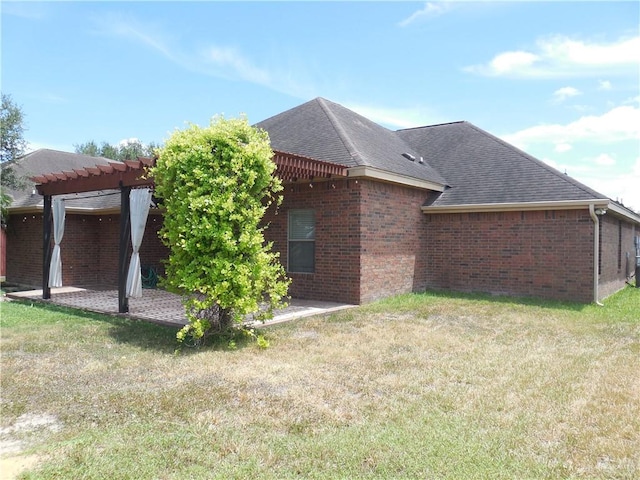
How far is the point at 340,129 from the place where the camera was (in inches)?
464

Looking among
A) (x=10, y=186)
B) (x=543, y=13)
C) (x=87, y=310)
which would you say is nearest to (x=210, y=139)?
(x=87, y=310)

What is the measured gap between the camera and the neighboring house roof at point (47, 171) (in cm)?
1406

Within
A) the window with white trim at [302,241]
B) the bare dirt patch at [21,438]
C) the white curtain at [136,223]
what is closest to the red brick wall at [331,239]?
the window with white trim at [302,241]

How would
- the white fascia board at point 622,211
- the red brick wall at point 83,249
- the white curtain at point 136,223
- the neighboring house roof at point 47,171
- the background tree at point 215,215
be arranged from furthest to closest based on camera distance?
the red brick wall at point 83,249 < the neighboring house roof at point 47,171 < the white fascia board at point 622,211 < the white curtain at point 136,223 < the background tree at point 215,215

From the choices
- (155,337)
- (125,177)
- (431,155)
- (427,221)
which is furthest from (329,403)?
(431,155)

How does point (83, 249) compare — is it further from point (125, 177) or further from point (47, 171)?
point (125, 177)

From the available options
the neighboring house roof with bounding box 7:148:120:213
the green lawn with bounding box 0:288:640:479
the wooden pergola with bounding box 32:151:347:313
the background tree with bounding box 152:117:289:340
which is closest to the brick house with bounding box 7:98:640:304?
the wooden pergola with bounding box 32:151:347:313

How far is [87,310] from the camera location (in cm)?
919

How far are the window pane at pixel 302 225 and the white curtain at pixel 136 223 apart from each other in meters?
3.39

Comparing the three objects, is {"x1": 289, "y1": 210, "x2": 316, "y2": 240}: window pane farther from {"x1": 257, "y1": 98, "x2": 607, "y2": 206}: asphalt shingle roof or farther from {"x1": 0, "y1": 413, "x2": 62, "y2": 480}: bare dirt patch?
{"x1": 0, "y1": 413, "x2": 62, "y2": 480}: bare dirt patch

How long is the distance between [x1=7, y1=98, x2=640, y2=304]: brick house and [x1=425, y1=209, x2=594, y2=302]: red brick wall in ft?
0.08

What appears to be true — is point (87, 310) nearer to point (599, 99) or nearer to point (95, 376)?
point (95, 376)

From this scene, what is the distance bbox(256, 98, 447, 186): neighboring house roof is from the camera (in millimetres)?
10547

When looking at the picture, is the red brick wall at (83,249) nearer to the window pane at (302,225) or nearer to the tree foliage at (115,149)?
the window pane at (302,225)
